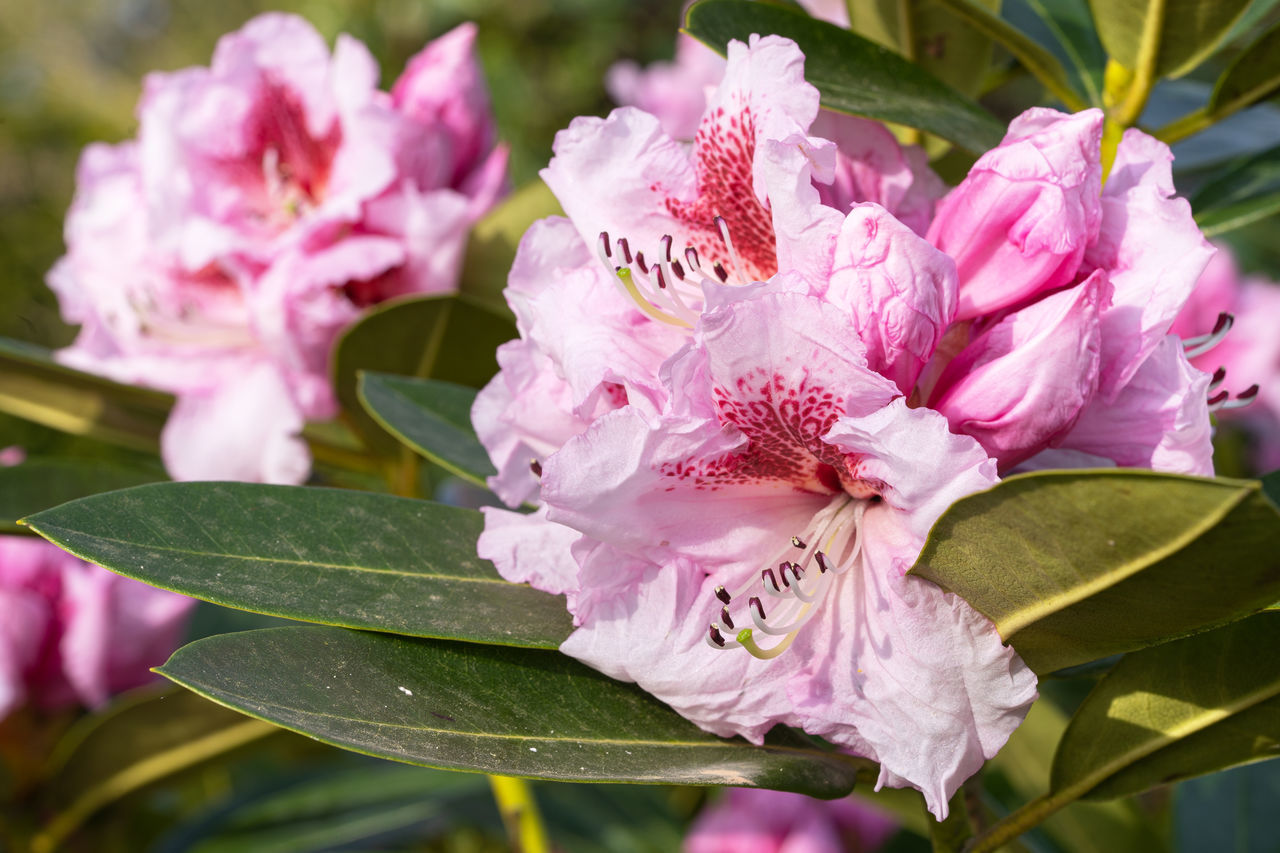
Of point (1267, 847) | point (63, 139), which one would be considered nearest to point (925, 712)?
point (1267, 847)

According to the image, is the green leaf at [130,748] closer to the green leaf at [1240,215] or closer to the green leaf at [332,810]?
the green leaf at [332,810]

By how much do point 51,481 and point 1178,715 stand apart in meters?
1.01

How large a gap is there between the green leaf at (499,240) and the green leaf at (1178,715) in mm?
607

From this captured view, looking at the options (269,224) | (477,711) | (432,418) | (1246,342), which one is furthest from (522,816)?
(1246,342)

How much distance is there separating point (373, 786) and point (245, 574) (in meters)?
0.99

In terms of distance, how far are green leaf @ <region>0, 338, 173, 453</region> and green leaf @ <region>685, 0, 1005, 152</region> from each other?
0.70m

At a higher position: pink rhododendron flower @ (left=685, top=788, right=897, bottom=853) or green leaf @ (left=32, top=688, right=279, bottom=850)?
green leaf @ (left=32, top=688, right=279, bottom=850)

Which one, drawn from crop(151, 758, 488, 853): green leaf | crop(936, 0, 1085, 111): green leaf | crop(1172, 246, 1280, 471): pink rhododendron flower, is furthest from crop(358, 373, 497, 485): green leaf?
crop(1172, 246, 1280, 471): pink rhododendron flower

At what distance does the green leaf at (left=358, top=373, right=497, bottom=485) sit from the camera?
874mm

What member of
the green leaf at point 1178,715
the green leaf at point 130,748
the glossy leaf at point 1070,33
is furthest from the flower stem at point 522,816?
the glossy leaf at point 1070,33

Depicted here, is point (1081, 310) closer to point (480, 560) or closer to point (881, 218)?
point (881, 218)

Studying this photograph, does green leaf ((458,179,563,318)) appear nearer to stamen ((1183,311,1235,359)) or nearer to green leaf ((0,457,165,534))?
green leaf ((0,457,165,534))

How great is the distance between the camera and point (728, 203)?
2.26ft

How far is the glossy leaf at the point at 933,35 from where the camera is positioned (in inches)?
34.1
